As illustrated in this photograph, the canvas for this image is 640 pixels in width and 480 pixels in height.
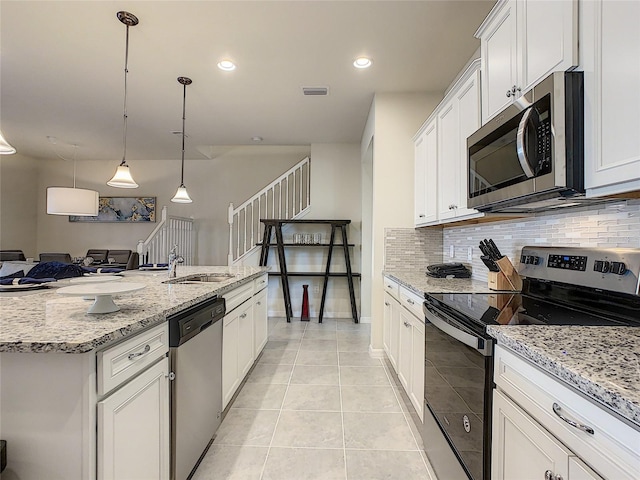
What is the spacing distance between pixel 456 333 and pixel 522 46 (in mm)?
1303

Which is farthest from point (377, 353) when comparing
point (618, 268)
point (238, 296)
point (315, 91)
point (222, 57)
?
point (222, 57)

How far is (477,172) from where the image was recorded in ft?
6.40

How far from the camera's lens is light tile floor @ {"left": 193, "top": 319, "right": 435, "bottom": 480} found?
1.78 metres

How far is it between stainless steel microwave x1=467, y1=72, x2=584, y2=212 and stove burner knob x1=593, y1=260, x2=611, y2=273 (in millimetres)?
285

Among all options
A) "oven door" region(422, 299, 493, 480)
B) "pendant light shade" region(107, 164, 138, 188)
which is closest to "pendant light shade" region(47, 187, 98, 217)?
"pendant light shade" region(107, 164, 138, 188)

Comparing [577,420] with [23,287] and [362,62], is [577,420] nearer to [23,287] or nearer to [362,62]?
[23,287]

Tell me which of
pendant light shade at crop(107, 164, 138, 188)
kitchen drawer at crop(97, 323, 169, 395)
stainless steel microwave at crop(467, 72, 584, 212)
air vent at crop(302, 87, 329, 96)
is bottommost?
kitchen drawer at crop(97, 323, 169, 395)

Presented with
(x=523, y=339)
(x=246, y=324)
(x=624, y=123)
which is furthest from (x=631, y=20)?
(x=246, y=324)

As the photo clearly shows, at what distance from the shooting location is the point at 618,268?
1.30m

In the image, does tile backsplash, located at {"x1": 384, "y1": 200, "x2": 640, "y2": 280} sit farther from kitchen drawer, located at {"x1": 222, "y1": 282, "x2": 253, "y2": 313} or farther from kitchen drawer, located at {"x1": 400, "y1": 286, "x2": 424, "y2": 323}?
kitchen drawer, located at {"x1": 222, "y1": 282, "x2": 253, "y2": 313}

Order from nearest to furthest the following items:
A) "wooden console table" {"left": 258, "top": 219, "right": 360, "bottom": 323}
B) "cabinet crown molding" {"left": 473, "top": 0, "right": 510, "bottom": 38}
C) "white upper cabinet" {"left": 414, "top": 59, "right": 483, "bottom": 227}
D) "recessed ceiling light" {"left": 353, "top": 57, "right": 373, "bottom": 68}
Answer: "cabinet crown molding" {"left": 473, "top": 0, "right": 510, "bottom": 38}
"white upper cabinet" {"left": 414, "top": 59, "right": 483, "bottom": 227}
"recessed ceiling light" {"left": 353, "top": 57, "right": 373, "bottom": 68}
"wooden console table" {"left": 258, "top": 219, "right": 360, "bottom": 323}

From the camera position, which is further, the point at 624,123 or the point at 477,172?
the point at 477,172

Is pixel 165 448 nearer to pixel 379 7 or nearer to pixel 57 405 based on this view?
pixel 57 405

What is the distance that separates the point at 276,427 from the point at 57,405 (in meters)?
1.46
